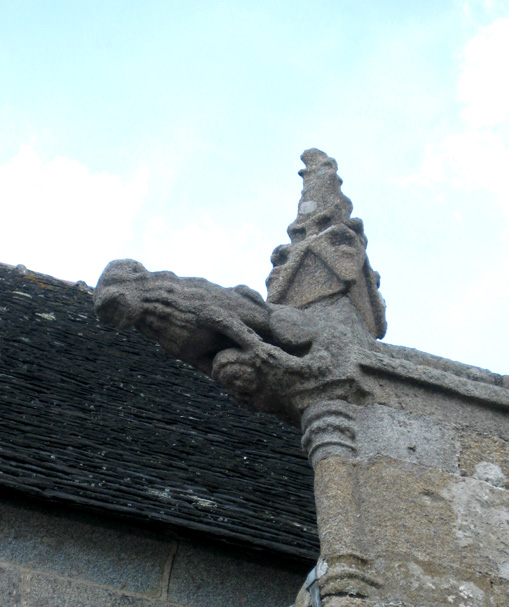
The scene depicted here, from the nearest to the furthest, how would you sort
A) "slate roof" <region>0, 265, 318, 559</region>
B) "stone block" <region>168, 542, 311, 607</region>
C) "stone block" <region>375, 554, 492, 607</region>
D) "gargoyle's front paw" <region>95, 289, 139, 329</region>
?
1. "stone block" <region>375, 554, 492, 607</region>
2. "gargoyle's front paw" <region>95, 289, 139, 329</region>
3. "slate roof" <region>0, 265, 318, 559</region>
4. "stone block" <region>168, 542, 311, 607</region>

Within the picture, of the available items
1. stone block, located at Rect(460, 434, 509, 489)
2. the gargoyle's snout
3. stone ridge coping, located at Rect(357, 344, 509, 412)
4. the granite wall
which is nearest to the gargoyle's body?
the gargoyle's snout

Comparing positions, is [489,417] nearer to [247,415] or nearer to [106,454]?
[106,454]

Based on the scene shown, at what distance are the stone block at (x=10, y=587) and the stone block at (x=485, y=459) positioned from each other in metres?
2.15

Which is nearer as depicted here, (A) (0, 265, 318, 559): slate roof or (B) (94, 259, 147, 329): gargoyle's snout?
(B) (94, 259, 147, 329): gargoyle's snout

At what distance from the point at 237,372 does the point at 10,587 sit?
166 centimetres

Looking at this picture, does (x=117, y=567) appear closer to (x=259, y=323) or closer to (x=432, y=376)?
(x=259, y=323)

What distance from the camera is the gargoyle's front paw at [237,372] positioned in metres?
3.12

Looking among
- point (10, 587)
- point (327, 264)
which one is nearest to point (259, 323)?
point (327, 264)

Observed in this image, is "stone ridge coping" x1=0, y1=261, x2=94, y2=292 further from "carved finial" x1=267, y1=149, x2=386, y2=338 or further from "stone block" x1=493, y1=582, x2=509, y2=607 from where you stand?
"stone block" x1=493, y1=582, x2=509, y2=607

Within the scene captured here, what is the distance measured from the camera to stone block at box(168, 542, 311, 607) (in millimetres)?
4242

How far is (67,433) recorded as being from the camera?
14.9 feet

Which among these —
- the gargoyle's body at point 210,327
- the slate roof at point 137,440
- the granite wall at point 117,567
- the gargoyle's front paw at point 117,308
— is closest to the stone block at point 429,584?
the gargoyle's body at point 210,327

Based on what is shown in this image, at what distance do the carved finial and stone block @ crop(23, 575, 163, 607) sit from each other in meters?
1.63

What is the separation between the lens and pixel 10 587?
389 cm
